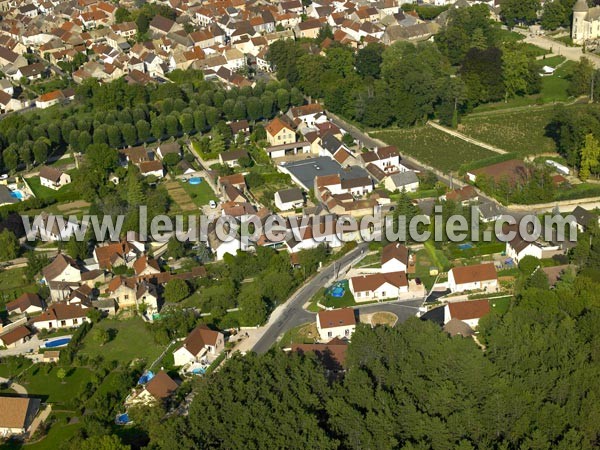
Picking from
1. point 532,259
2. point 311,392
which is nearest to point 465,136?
point 532,259

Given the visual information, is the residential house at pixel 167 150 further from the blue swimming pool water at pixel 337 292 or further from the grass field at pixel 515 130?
the blue swimming pool water at pixel 337 292

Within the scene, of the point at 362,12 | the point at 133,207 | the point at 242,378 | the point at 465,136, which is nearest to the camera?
the point at 242,378

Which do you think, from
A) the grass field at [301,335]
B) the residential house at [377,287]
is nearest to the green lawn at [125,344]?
the grass field at [301,335]

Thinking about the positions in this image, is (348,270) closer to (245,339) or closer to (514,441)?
(245,339)

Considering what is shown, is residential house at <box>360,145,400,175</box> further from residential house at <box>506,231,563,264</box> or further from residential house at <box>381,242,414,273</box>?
residential house at <box>506,231,563,264</box>

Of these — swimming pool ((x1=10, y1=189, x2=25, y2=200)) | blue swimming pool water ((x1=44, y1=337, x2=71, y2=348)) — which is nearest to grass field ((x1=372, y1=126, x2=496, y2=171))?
swimming pool ((x1=10, y1=189, x2=25, y2=200))

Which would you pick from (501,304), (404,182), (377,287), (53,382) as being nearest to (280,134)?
(404,182)

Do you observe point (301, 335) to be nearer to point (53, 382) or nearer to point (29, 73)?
point (53, 382)
